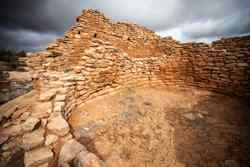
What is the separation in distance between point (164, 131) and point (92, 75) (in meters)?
2.46

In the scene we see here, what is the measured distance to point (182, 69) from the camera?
17.0 ft

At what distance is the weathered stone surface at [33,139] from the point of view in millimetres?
1411

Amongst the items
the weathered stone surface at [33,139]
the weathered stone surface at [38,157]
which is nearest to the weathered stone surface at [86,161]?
the weathered stone surface at [38,157]

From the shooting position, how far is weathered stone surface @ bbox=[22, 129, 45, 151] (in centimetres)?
141

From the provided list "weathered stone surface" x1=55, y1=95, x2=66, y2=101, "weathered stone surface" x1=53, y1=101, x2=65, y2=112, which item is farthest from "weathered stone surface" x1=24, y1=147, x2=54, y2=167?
"weathered stone surface" x1=55, y1=95, x2=66, y2=101

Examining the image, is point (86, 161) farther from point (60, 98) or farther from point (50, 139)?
point (60, 98)

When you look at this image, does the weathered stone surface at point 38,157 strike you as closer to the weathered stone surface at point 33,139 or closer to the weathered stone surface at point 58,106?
the weathered stone surface at point 33,139

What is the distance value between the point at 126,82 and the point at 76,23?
16.9 ft

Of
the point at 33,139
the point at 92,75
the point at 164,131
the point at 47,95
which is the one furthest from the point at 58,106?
the point at 164,131

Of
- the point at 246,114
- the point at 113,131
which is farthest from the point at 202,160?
the point at 246,114

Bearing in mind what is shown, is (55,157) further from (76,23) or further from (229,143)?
(76,23)

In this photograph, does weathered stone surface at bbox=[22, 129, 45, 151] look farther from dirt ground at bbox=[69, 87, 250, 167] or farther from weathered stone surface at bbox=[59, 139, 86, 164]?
dirt ground at bbox=[69, 87, 250, 167]

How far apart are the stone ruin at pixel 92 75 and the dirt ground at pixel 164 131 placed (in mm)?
433

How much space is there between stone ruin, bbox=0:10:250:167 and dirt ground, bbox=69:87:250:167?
0.43m
